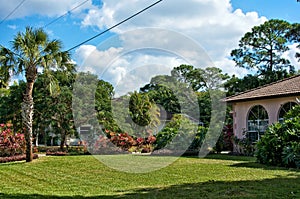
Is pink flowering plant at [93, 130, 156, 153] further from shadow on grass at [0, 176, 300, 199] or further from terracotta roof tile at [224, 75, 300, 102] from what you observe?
shadow on grass at [0, 176, 300, 199]

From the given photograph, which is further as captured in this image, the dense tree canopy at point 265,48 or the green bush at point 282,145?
the dense tree canopy at point 265,48

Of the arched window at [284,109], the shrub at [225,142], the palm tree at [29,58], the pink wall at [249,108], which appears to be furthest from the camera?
the shrub at [225,142]

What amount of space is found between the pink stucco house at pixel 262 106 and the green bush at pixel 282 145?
3599 millimetres

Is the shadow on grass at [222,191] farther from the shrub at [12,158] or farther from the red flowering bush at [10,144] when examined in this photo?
the red flowering bush at [10,144]

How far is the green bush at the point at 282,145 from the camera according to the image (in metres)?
12.0

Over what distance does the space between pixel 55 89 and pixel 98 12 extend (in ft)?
14.2

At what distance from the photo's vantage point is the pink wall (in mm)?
17625

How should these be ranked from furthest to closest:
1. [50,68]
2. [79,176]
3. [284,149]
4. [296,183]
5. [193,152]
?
[193,152], [50,68], [284,149], [79,176], [296,183]

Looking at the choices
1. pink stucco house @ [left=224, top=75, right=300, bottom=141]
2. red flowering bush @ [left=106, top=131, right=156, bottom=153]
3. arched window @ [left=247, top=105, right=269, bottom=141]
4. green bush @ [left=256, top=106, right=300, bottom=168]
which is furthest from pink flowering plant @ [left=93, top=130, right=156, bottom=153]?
green bush @ [left=256, top=106, right=300, bottom=168]

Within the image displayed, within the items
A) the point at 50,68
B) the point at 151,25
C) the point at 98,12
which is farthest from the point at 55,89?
the point at 151,25

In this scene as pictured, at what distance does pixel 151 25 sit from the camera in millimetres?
12469

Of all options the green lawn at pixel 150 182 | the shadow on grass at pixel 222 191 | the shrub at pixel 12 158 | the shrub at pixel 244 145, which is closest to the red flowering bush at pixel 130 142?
the shrub at pixel 244 145

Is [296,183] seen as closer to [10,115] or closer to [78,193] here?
[78,193]

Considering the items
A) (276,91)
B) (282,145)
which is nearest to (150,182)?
(282,145)
